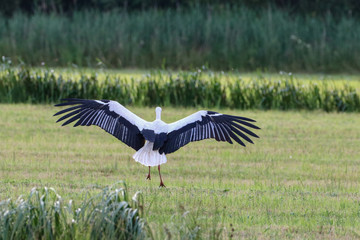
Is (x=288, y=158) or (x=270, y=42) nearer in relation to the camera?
(x=288, y=158)

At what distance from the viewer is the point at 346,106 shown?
17.8 meters

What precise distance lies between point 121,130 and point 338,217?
9.13 feet

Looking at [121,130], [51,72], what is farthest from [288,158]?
[51,72]

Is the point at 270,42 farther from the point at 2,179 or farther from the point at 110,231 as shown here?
the point at 110,231

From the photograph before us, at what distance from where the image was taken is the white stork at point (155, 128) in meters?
8.89

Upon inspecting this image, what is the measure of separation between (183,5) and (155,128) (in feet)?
90.9

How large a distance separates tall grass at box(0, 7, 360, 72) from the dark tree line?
493 cm

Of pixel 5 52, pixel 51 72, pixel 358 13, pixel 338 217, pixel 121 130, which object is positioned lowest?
pixel 338 217

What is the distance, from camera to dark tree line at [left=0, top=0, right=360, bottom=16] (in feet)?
112

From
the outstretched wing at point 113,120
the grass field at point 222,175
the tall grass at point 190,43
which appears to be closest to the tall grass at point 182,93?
the grass field at point 222,175

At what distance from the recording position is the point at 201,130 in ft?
29.7

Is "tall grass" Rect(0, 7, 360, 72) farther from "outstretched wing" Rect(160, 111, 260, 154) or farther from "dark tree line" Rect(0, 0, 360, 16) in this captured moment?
"outstretched wing" Rect(160, 111, 260, 154)

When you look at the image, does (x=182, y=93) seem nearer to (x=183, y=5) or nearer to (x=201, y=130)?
(x=201, y=130)

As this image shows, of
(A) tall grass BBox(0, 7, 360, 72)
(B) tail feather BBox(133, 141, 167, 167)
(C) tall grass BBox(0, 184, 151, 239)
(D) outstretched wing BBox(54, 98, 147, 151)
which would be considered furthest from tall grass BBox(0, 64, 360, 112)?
(C) tall grass BBox(0, 184, 151, 239)
